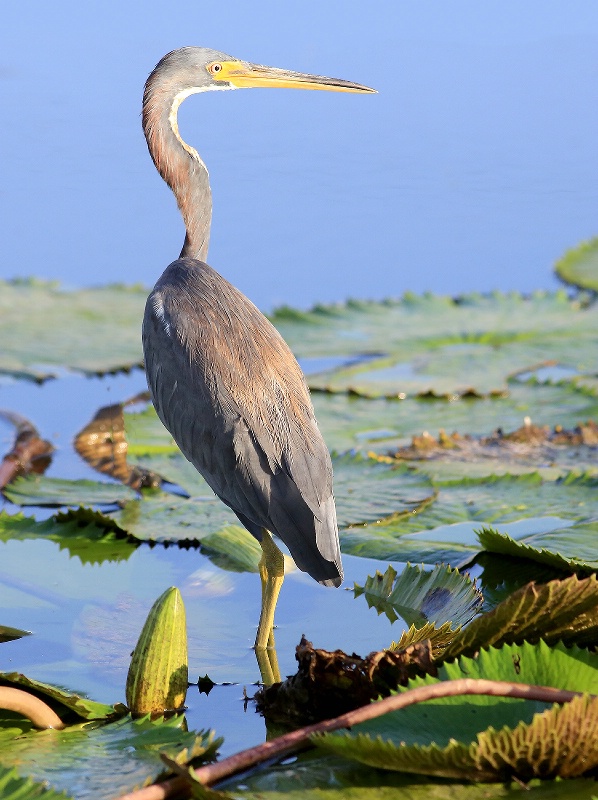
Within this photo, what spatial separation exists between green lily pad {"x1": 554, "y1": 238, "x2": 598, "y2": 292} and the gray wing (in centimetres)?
337

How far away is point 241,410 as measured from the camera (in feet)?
10.6

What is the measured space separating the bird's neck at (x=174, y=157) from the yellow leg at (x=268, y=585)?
120 centimetres

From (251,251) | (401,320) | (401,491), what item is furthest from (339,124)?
(401,491)

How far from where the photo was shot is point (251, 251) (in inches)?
284

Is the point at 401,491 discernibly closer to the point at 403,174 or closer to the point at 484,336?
the point at 484,336

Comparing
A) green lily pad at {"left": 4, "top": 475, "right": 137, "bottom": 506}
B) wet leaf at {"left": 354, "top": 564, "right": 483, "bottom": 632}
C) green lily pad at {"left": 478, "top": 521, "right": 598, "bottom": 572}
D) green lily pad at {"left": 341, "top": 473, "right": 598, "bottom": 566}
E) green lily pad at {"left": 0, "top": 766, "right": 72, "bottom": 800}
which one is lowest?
green lily pad at {"left": 0, "top": 766, "right": 72, "bottom": 800}

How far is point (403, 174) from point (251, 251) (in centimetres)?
192

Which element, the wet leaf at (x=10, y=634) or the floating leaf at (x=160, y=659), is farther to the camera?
the wet leaf at (x=10, y=634)

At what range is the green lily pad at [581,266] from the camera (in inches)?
254

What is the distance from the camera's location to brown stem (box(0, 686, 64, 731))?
2.38 meters

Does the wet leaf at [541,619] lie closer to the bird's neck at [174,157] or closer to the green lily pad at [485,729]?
the green lily pad at [485,729]

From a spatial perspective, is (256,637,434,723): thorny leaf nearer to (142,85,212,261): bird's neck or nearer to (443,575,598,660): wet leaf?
(443,575,598,660): wet leaf

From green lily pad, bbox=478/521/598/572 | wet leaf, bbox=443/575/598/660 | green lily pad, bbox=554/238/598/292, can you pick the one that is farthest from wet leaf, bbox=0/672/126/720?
green lily pad, bbox=554/238/598/292

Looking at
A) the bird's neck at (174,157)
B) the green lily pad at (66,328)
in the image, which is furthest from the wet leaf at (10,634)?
the green lily pad at (66,328)
